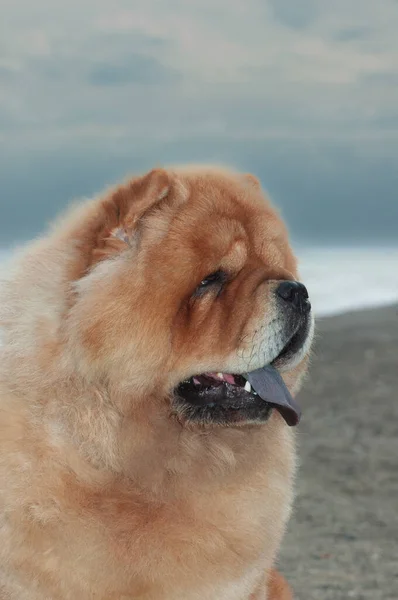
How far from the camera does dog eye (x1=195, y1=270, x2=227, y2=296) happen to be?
2.80 metres

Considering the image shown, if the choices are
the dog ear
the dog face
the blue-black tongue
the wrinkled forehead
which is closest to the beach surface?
the blue-black tongue

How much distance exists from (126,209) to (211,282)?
0.40 m

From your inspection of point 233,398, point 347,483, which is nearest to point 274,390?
point 233,398

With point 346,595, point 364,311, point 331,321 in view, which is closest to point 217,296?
point 346,595

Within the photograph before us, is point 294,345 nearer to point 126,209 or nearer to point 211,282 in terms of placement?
point 211,282

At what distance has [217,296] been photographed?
2834mm

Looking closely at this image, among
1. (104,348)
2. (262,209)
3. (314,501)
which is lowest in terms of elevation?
(314,501)

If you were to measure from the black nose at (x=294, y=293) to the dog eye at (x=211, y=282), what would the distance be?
0.65ft

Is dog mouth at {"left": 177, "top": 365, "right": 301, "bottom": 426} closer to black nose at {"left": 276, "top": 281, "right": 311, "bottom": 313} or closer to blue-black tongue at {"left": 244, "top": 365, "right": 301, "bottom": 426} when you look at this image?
blue-black tongue at {"left": 244, "top": 365, "right": 301, "bottom": 426}

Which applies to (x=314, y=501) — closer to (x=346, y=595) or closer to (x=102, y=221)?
(x=346, y=595)

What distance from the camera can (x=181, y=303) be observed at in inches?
108

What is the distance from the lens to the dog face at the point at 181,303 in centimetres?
267

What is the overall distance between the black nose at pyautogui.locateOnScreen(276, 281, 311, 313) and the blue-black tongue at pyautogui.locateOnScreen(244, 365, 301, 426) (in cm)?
26

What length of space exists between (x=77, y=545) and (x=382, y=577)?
2633mm
